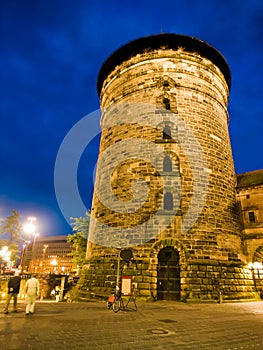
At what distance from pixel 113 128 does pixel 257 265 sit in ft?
35.0

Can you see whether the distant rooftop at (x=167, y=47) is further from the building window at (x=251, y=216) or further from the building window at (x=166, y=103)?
the building window at (x=251, y=216)

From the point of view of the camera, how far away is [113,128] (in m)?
15.1

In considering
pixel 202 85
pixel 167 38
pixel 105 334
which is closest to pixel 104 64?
pixel 167 38

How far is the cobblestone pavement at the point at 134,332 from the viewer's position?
14.0 feet

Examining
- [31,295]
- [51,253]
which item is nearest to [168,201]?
[31,295]

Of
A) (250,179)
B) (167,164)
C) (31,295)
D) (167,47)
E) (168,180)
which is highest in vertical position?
(167,47)

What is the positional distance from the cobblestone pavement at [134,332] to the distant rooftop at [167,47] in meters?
14.2

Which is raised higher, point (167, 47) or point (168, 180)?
point (167, 47)

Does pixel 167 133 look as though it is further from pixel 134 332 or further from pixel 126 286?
pixel 134 332

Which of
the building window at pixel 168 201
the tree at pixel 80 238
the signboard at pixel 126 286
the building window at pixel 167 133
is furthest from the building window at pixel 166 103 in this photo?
the tree at pixel 80 238

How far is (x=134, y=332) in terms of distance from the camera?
16.8ft

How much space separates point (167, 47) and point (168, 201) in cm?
950

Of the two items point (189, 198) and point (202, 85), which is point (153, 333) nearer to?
point (189, 198)

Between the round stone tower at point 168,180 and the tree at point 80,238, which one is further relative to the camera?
the tree at point 80,238
